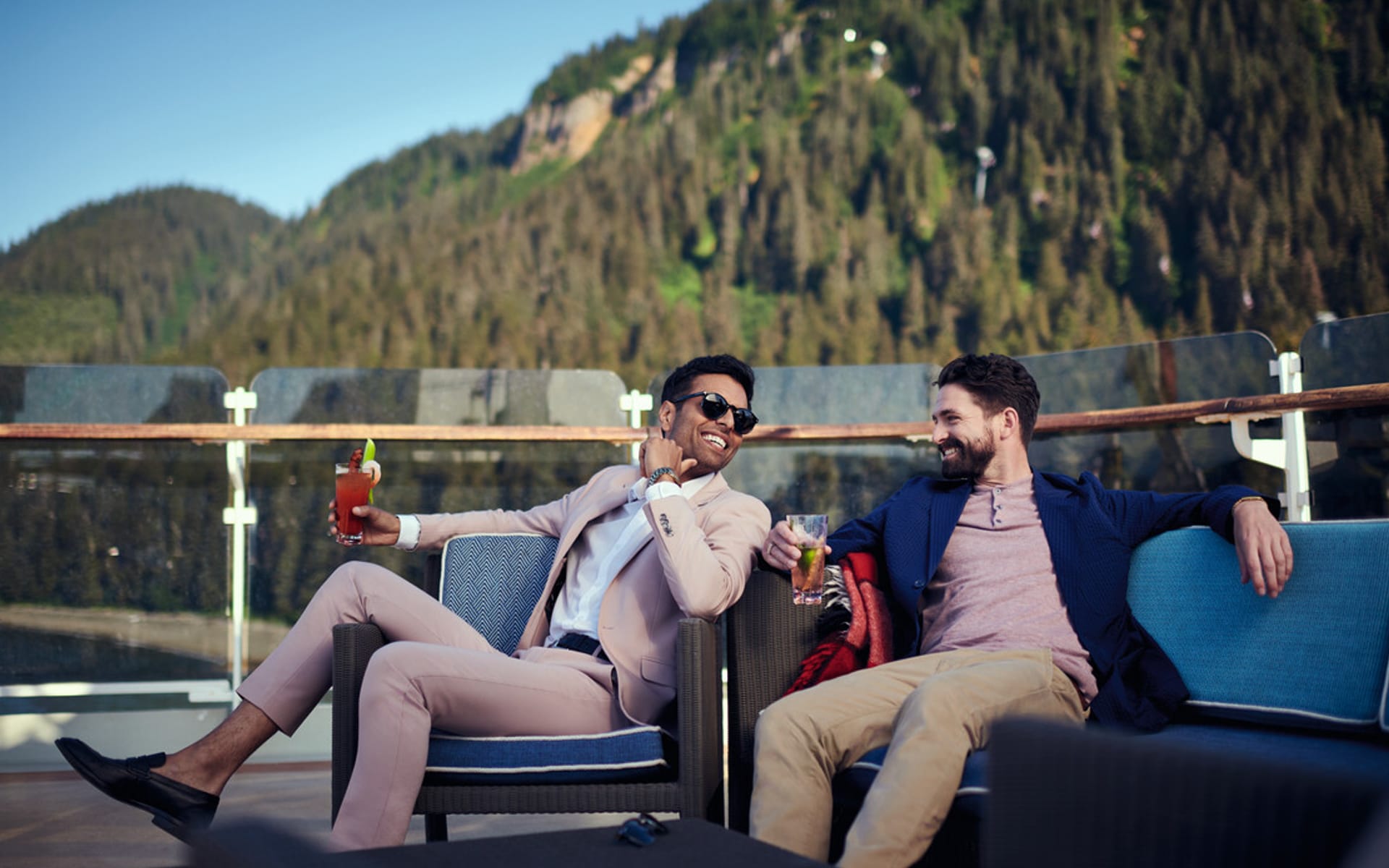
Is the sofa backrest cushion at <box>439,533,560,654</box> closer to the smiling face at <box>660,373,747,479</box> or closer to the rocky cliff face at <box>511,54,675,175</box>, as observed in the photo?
the smiling face at <box>660,373,747,479</box>

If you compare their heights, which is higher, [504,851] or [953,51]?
[953,51]

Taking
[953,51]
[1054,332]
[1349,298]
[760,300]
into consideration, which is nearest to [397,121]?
[760,300]

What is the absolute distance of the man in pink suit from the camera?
2.05 meters

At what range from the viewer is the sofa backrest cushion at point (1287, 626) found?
1910 mm

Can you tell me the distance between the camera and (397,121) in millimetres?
17875

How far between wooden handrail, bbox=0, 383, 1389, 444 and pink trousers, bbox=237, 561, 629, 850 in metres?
1.78

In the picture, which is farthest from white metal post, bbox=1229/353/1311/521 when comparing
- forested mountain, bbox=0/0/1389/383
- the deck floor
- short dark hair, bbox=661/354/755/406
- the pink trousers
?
forested mountain, bbox=0/0/1389/383

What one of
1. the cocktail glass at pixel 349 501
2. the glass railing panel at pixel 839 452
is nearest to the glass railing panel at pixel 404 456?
the glass railing panel at pixel 839 452

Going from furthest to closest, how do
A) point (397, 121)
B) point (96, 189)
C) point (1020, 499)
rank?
point (397, 121) < point (96, 189) < point (1020, 499)

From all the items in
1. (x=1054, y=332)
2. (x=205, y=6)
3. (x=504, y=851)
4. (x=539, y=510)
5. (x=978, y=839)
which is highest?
(x=205, y=6)

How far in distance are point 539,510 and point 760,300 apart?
38.7 feet

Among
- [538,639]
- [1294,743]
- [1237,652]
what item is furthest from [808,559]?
[1294,743]

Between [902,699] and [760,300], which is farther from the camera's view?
[760,300]

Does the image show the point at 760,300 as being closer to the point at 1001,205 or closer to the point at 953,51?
the point at 1001,205
